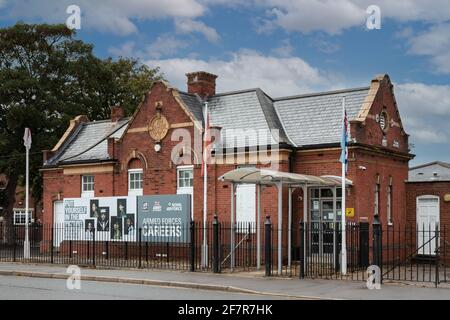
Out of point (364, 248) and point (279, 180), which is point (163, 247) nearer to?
point (279, 180)

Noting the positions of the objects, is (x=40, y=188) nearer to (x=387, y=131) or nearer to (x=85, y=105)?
(x=85, y=105)

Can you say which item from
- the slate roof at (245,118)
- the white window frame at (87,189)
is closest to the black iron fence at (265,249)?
the white window frame at (87,189)

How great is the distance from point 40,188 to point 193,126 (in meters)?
24.1

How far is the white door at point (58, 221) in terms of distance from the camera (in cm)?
3409

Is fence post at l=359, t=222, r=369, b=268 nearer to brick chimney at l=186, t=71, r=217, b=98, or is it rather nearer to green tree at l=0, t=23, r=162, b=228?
brick chimney at l=186, t=71, r=217, b=98

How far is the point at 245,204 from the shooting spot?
2778 cm

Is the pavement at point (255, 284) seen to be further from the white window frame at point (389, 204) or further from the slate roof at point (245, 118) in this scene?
the white window frame at point (389, 204)

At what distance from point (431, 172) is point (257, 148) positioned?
1022 cm

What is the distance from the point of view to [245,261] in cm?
2616

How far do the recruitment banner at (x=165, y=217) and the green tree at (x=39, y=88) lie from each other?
17.7m

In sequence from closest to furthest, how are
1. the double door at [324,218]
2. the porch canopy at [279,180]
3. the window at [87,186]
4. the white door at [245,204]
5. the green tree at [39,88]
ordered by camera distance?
the porch canopy at [279,180], the double door at [324,218], the white door at [245,204], the window at [87,186], the green tree at [39,88]
